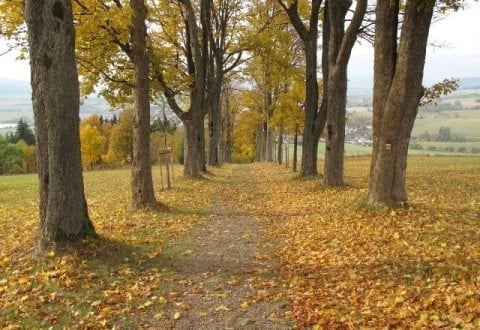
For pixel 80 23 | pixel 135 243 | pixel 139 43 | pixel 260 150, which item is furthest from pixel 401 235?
pixel 260 150

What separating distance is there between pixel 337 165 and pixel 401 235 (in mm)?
7944

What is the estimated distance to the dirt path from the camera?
227 inches

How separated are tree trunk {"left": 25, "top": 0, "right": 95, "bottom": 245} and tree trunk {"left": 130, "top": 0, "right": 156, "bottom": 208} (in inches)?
184

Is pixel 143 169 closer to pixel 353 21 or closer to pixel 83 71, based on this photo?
pixel 83 71

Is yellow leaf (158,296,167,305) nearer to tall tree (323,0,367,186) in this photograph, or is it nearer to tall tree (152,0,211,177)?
tall tree (323,0,367,186)

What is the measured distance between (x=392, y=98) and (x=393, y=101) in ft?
0.24

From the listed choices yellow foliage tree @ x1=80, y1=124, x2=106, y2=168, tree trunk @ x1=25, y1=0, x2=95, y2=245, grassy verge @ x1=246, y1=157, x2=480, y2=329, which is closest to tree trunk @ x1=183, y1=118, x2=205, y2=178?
grassy verge @ x1=246, y1=157, x2=480, y2=329

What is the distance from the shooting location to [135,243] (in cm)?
936

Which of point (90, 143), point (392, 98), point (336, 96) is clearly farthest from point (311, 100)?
point (90, 143)

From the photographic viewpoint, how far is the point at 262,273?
758 centimetres

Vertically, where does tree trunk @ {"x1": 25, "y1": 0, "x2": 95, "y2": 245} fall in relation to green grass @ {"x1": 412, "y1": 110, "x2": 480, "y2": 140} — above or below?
below

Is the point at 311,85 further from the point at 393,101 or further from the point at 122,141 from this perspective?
the point at 122,141

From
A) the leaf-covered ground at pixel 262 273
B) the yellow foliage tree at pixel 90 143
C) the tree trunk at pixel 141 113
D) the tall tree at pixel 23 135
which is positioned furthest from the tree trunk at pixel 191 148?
the tall tree at pixel 23 135

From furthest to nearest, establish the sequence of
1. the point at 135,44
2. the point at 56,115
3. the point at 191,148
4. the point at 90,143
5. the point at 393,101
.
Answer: the point at 90,143
the point at 191,148
the point at 135,44
the point at 393,101
the point at 56,115
